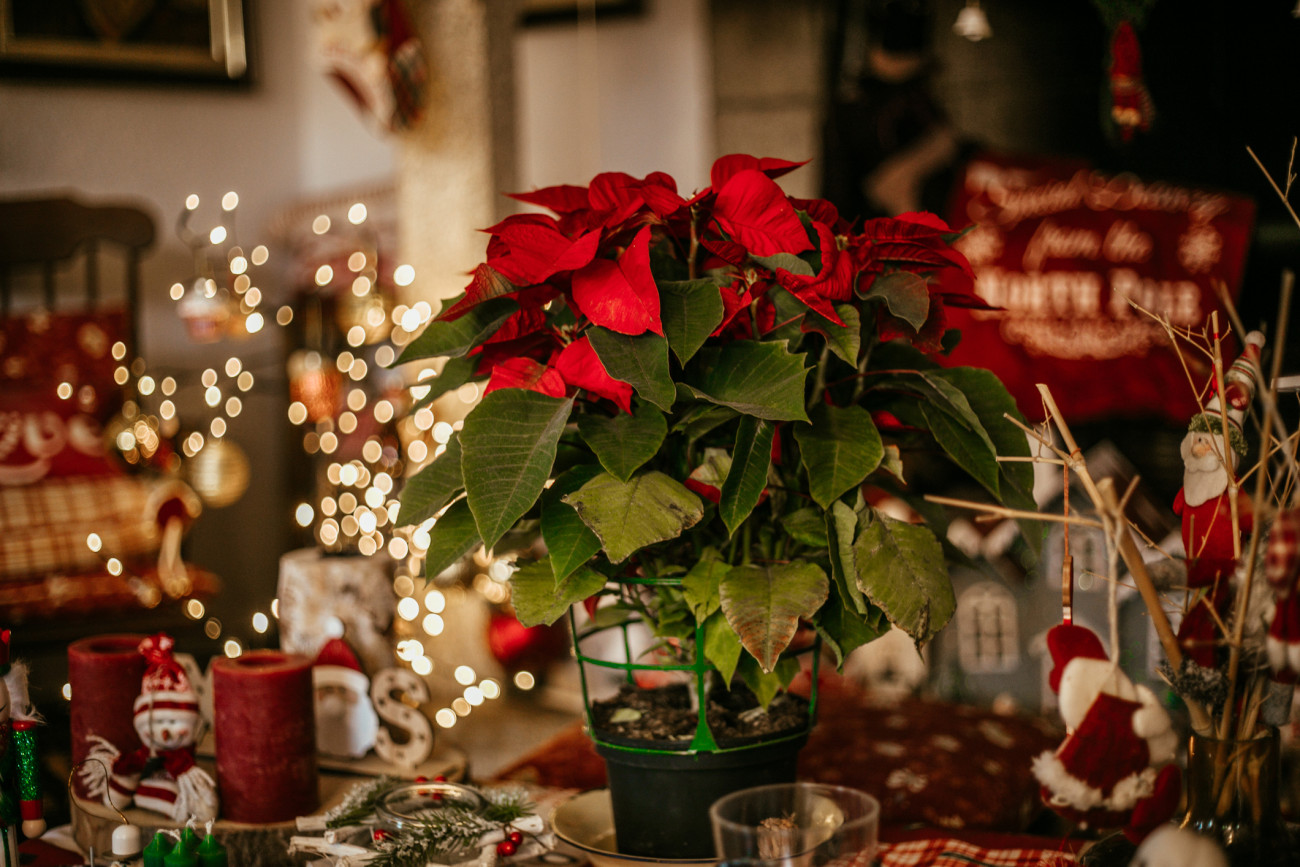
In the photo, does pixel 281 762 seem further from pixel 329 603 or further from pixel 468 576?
pixel 468 576

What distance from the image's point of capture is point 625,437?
2.10ft

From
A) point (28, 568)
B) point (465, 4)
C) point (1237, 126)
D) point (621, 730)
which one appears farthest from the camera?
point (465, 4)

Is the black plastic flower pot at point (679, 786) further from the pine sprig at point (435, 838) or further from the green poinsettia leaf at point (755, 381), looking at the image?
the green poinsettia leaf at point (755, 381)

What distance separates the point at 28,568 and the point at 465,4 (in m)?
1.44

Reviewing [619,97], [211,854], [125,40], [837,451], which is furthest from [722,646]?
[125,40]

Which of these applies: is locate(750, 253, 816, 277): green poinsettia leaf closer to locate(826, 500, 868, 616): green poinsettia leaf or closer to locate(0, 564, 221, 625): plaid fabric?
locate(826, 500, 868, 616): green poinsettia leaf

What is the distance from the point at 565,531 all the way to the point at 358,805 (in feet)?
0.95

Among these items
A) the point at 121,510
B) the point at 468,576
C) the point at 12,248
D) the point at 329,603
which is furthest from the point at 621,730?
the point at 12,248

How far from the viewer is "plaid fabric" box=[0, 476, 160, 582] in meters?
2.07

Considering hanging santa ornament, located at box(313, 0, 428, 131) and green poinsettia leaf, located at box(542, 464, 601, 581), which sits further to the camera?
hanging santa ornament, located at box(313, 0, 428, 131)

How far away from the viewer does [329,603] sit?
3.25 ft

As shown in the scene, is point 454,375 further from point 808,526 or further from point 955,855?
point 955,855

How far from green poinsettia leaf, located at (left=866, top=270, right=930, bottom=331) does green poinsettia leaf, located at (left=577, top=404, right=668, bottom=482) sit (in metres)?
0.16

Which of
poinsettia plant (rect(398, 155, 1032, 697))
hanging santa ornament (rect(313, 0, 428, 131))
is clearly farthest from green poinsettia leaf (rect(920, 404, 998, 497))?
hanging santa ornament (rect(313, 0, 428, 131))
